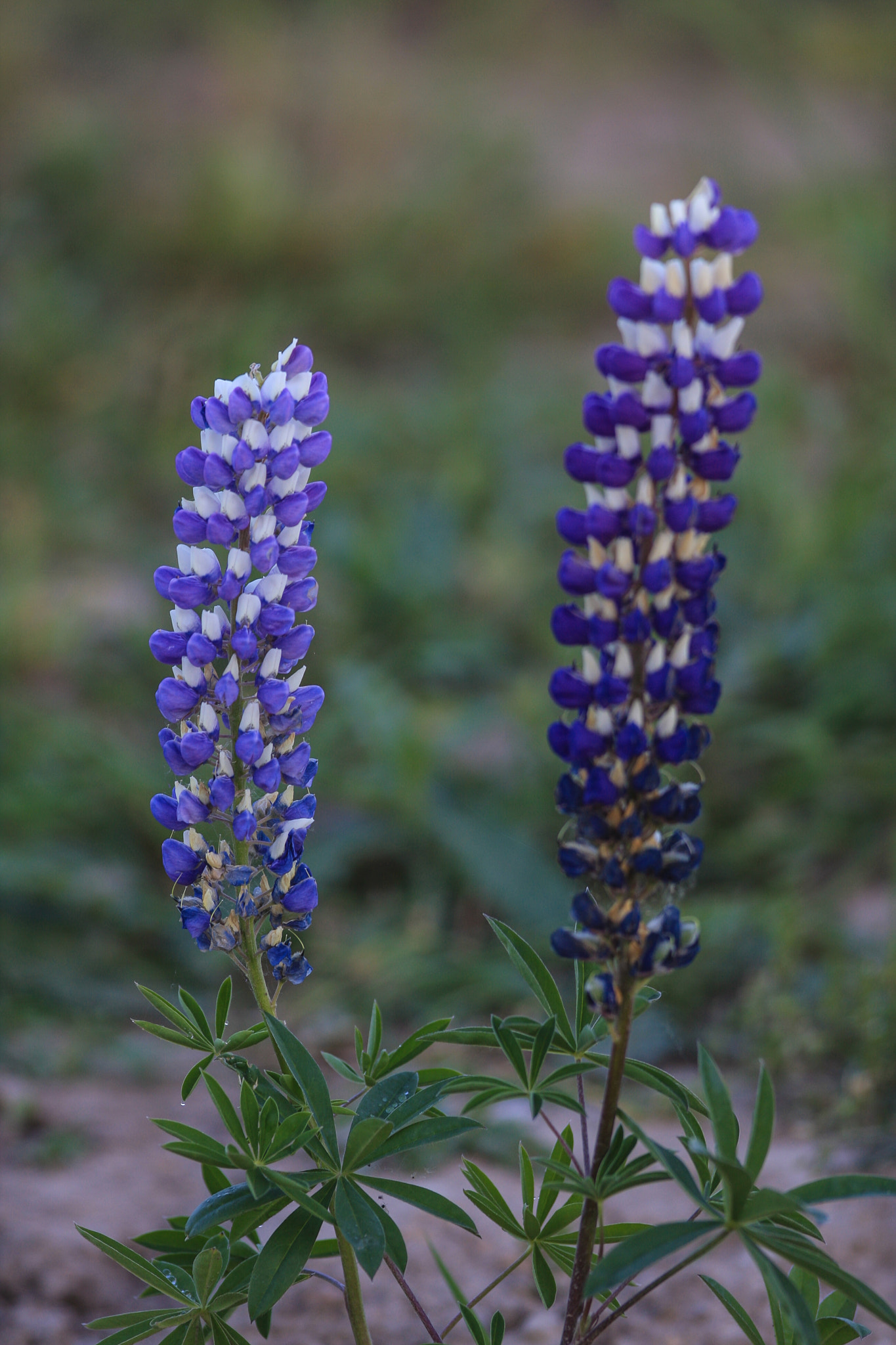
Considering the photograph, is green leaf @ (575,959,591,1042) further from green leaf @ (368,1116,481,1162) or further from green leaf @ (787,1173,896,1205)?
green leaf @ (787,1173,896,1205)

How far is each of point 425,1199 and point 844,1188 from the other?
0.39m

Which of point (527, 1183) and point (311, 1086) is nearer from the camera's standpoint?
point (311, 1086)

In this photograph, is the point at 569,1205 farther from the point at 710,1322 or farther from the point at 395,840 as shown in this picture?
the point at 395,840

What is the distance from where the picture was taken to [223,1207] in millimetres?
1133

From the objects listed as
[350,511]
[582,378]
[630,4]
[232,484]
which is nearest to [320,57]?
[630,4]

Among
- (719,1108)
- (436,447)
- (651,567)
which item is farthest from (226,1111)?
(436,447)

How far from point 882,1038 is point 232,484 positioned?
153 cm

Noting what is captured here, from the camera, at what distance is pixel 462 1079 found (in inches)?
45.1

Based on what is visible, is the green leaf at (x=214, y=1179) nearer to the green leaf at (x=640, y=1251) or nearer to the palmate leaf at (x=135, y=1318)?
the palmate leaf at (x=135, y=1318)

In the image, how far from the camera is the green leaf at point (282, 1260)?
42.8 inches

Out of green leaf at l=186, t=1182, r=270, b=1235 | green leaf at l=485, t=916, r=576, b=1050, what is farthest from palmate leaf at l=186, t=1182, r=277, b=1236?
green leaf at l=485, t=916, r=576, b=1050

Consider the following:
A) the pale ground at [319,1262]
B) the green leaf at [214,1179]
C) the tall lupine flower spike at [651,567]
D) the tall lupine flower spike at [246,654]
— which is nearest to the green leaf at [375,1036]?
the tall lupine flower spike at [246,654]

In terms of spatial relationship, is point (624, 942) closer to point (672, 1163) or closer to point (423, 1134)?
point (672, 1163)

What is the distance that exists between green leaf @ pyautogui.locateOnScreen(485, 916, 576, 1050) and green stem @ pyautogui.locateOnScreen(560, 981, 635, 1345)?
0.35 ft
